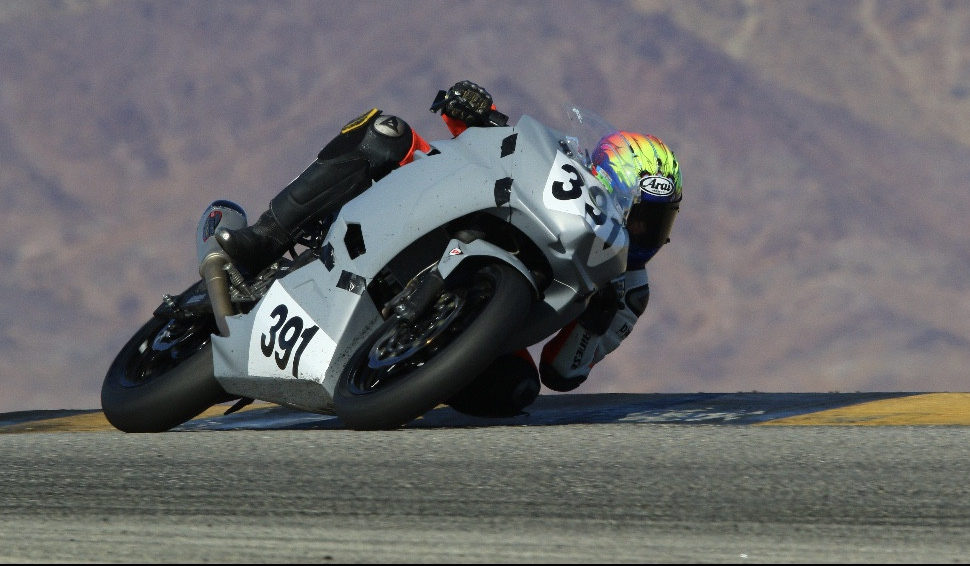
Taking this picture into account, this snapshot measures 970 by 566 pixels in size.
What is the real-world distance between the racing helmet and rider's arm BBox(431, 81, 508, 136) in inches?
19.8

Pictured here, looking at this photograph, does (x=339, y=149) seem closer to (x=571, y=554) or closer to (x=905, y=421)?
(x=905, y=421)

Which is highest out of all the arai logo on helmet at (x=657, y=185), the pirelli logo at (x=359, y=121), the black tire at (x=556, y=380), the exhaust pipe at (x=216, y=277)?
the pirelli logo at (x=359, y=121)

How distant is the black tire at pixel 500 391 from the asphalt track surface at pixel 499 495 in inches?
22.3

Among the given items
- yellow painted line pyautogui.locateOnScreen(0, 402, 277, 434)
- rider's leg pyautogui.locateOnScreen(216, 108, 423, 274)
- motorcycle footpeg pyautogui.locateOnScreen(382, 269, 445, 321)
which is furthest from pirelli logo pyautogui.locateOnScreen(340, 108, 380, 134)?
yellow painted line pyautogui.locateOnScreen(0, 402, 277, 434)

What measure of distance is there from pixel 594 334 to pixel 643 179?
0.87 meters

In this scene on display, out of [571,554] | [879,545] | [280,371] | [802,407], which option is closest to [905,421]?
[802,407]

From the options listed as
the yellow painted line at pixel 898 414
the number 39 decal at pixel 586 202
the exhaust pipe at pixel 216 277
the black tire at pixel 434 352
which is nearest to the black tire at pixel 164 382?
the exhaust pipe at pixel 216 277

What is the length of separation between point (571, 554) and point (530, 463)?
1407 millimetres

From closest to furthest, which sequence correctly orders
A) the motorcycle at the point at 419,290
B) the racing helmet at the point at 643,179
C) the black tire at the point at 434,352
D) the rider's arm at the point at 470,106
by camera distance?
1. the black tire at the point at 434,352
2. the motorcycle at the point at 419,290
3. the racing helmet at the point at 643,179
4. the rider's arm at the point at 470,106

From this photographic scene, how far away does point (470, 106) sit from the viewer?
253 inches

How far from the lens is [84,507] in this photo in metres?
3.91

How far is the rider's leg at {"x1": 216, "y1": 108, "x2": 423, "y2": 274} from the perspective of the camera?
6.40 m

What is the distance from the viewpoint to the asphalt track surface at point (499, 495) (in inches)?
125

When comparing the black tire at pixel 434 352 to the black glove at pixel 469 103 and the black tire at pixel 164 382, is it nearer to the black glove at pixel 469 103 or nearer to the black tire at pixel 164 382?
the black tire at pixel 164 382
